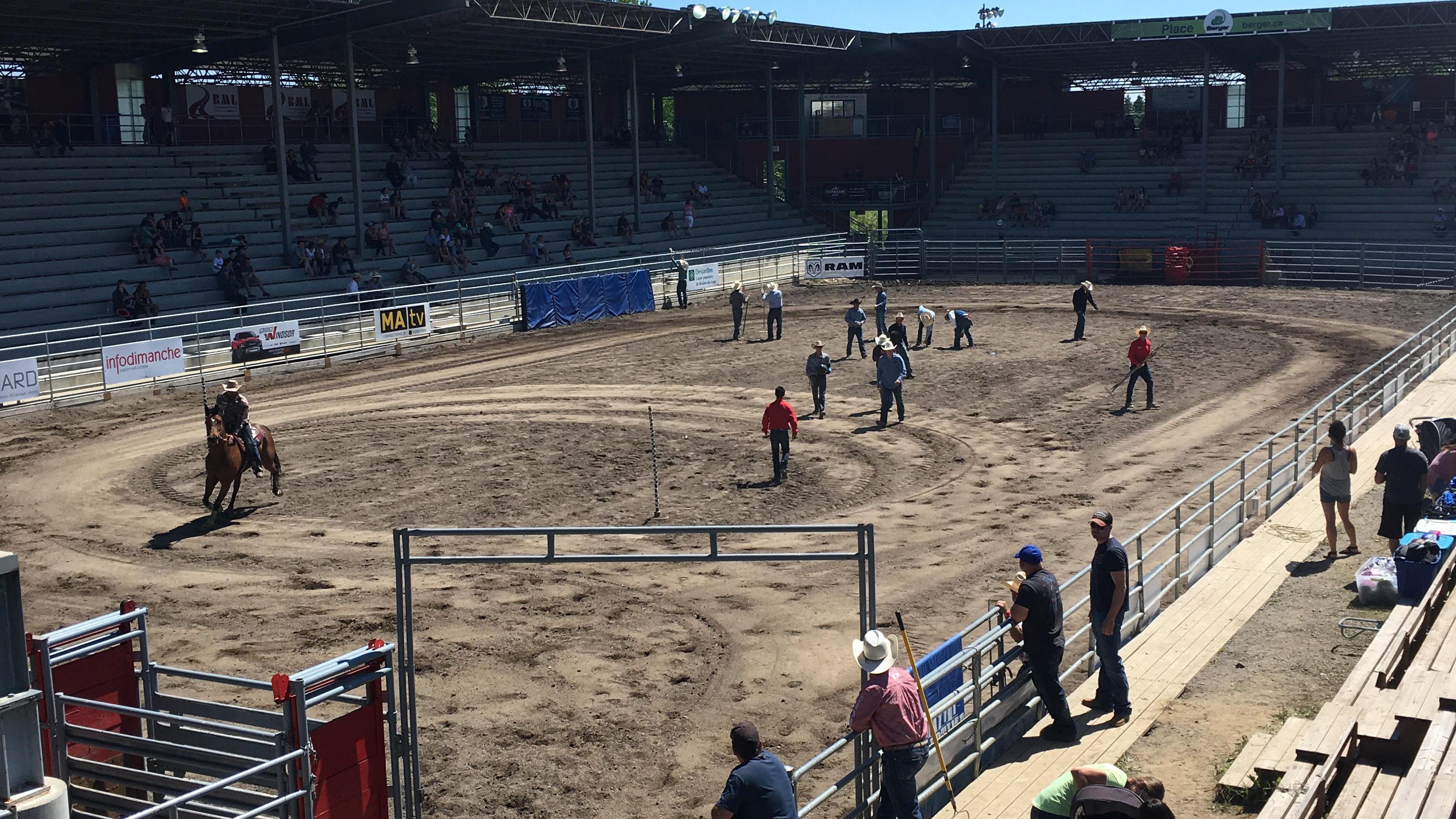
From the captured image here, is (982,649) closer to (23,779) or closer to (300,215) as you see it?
(23,779)

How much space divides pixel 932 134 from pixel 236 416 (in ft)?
145

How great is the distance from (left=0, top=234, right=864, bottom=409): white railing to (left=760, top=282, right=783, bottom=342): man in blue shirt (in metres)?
8.20

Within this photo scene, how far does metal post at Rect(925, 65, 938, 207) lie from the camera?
58781 mm

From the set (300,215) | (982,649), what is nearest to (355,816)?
(982,649)

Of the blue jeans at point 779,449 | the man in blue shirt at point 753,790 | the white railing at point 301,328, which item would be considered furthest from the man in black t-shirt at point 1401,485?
the white railing at point 301,328

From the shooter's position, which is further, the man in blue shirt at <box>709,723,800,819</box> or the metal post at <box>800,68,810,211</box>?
the metal post at <box>800,68,810,211</box>

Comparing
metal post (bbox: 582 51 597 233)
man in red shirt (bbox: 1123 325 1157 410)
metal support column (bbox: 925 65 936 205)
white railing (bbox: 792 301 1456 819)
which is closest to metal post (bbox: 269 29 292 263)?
metal post (bbox: 582 51 597 233)

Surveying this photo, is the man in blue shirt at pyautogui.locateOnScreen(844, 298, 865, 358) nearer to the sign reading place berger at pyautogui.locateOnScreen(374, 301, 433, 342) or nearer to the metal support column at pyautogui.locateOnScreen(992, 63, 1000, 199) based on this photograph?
the sign reading place berger at pyautogui.locateOnScreen(374, 301, 433, 342)

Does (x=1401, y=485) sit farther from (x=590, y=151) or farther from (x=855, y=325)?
(x=590, y=151)

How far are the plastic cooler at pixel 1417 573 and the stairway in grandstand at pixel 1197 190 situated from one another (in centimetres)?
3916

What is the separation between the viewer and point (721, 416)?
2659 centimetres

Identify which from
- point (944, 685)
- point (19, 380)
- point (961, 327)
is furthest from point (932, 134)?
point (944, 685)

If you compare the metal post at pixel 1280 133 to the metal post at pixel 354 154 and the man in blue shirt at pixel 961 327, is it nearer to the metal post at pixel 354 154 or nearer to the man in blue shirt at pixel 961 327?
the man in blue shirt at pixel 961 327

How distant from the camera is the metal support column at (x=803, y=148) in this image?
61.0 m
